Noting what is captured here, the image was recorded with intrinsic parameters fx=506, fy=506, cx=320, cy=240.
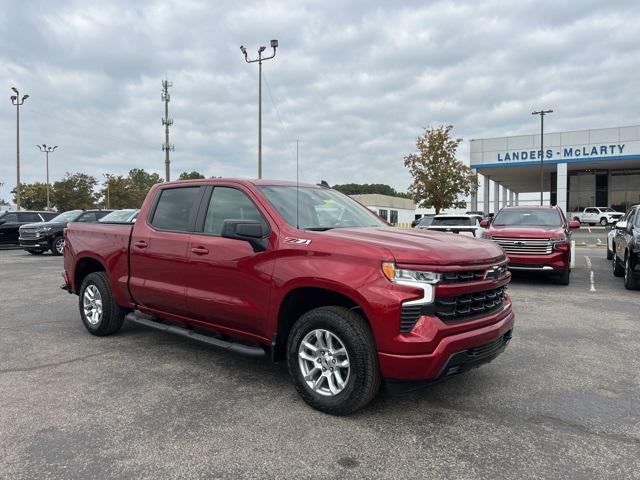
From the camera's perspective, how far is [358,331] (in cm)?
355

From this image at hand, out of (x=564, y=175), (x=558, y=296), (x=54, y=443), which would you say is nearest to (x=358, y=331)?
(x=54, y=443)

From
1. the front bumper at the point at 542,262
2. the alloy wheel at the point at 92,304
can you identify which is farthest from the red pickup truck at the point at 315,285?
the front bumper at the point at 542,262

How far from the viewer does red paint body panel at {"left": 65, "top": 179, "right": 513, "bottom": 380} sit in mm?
3420

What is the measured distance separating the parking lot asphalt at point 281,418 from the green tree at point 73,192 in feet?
232

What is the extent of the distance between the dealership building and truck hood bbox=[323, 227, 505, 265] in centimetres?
3928

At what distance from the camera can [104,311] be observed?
5848 millimetres

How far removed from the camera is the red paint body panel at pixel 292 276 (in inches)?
135

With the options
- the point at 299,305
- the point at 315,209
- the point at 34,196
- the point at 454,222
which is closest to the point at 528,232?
the point at 454,222

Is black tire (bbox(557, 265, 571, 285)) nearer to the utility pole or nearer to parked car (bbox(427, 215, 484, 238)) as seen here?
parked car (bbox(427, 215, 484, 238))

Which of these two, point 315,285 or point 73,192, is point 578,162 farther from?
point 73,192

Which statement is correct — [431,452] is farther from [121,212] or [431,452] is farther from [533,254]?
[121,212]

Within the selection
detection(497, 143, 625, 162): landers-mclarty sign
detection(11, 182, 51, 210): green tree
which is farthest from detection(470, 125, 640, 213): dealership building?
detection(11, 182, 51, 210): green tree

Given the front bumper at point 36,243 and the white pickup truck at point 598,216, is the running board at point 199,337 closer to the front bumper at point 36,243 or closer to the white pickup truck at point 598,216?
the front bumper at point 36,243

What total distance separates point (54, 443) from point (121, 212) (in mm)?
13715
